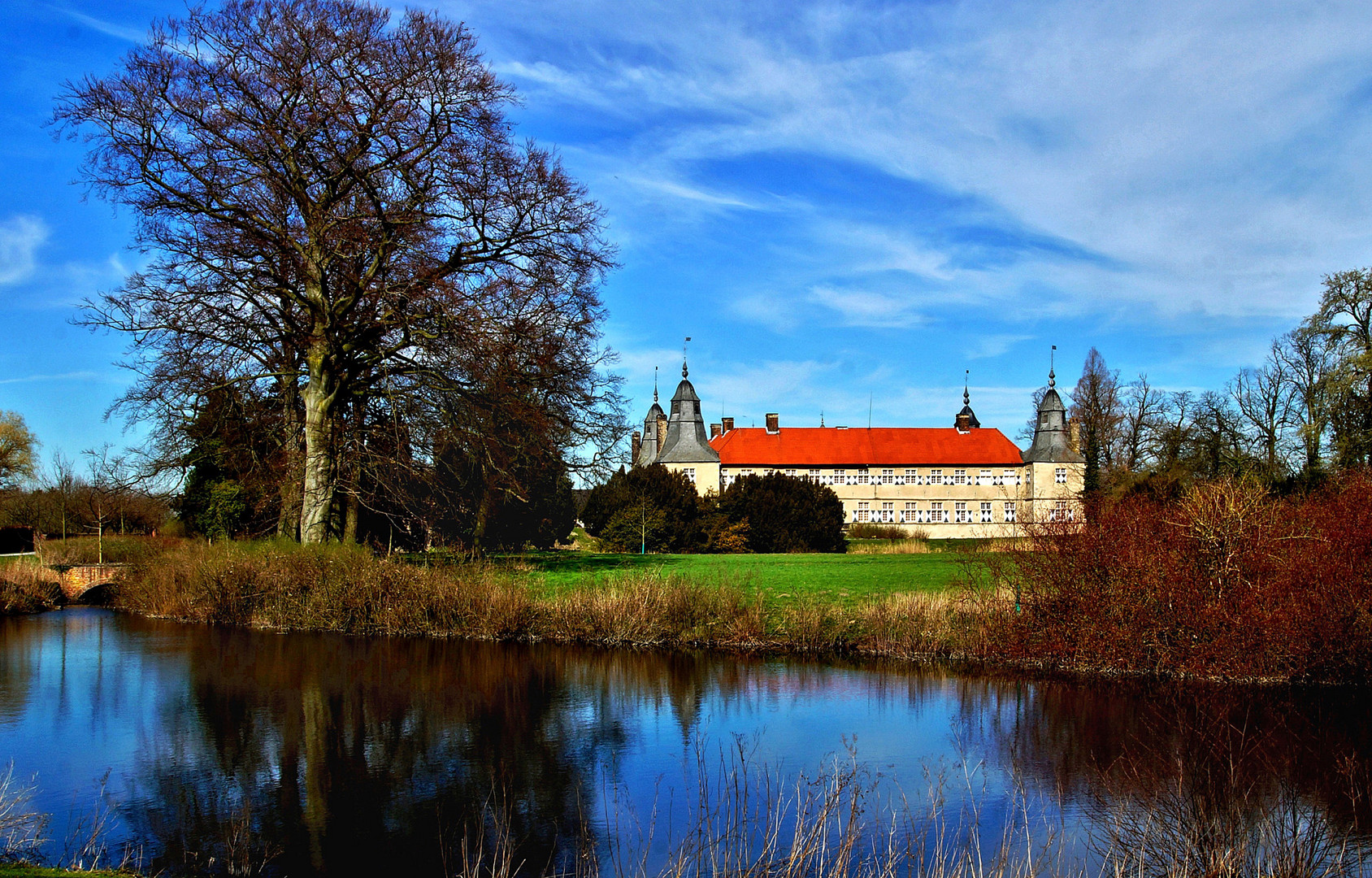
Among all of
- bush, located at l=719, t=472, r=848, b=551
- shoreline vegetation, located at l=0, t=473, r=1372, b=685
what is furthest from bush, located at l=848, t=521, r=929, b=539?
shoreline vegetation, located at l=0, t=473, r=1372, b=685

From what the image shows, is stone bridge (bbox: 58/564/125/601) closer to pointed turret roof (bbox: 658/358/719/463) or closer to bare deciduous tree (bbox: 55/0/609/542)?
bare deciduous tree (bbox: 55/0/609/542)

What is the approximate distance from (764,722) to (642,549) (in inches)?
1047

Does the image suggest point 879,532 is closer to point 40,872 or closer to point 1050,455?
point 1050,455

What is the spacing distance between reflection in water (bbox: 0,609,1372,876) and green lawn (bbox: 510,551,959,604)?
14.5 ft

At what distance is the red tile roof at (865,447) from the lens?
65.3 meters

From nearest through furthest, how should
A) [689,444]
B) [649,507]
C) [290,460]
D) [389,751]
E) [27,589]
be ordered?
[389,751]
[290,460]
[27,589]
[649,507]
[689,444]

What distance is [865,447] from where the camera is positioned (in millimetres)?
66562

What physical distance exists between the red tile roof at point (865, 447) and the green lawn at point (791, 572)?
1213 inches

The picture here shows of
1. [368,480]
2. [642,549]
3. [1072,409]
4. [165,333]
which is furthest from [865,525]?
[165,333]

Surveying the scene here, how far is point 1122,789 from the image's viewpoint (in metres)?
9.05

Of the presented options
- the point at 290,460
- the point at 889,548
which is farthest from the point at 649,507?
the point at 290,460

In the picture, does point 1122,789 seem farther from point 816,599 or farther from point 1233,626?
point 816,599

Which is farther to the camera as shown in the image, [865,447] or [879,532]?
[865,447]

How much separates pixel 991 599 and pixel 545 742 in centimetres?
850
